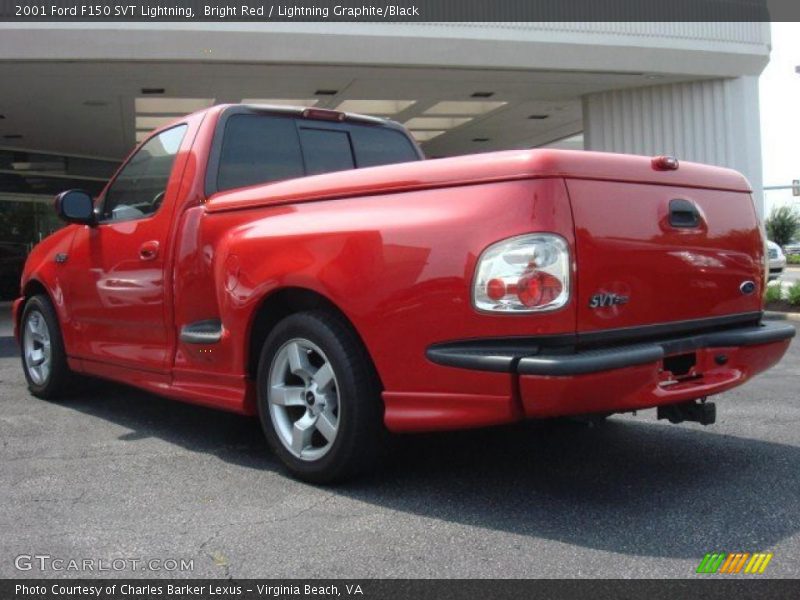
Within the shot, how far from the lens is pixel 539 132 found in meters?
20.0

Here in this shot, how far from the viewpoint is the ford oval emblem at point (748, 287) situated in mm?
3707

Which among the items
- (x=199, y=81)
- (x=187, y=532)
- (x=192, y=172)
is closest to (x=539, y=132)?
(x=199, y=81)

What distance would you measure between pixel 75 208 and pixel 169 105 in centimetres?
1108

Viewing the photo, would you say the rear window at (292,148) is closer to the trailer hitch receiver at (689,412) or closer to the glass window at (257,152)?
the glass window at (257,152)

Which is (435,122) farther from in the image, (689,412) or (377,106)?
(689,412)

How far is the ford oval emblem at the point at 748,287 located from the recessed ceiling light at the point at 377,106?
40.4 ft

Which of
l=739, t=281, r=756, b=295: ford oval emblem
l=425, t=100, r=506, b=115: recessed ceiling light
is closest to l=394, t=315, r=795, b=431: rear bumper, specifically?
l=739, t=281, r=756, b=295: ford oval emblem

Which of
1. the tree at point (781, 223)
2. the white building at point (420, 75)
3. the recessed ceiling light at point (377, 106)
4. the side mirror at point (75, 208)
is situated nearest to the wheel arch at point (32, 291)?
the side mirror at point (75, 208)

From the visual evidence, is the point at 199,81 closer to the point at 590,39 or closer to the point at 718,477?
the point at 590,39

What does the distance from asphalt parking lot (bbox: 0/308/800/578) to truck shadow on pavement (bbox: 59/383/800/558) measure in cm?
1

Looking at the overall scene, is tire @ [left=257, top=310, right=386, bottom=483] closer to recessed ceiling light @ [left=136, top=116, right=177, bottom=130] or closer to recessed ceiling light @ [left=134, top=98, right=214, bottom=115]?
recessed ceiling light @ [left=134, top=98, right=214, bottom=115]

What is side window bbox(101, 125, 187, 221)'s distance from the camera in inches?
186

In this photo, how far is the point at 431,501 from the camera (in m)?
3.45

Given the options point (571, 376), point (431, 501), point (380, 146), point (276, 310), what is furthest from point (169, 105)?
point (571, 376)
